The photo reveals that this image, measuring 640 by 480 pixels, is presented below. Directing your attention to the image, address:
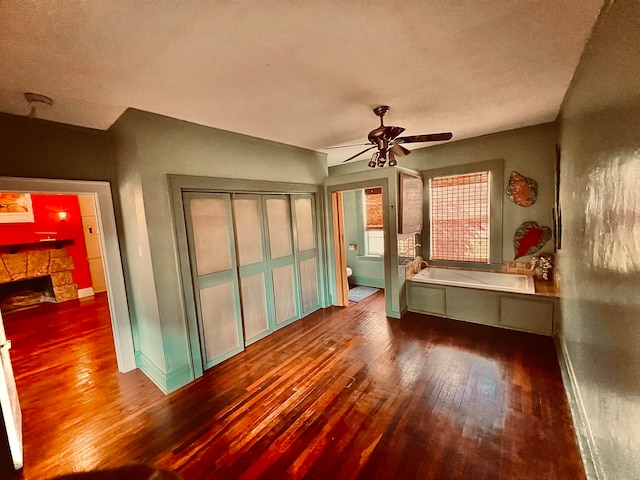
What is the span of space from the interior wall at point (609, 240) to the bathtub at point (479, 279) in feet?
4.62

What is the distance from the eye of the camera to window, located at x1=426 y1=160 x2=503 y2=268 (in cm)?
386

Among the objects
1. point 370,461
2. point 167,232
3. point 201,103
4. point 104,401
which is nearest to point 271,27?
point 201,103

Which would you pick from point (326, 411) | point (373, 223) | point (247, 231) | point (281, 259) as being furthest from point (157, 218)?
point (373, 223)

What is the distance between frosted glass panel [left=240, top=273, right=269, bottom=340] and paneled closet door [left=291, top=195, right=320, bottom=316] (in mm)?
737

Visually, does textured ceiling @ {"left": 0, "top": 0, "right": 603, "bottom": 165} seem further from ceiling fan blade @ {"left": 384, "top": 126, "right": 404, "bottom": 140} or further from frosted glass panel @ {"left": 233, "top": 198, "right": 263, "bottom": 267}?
frosted glass panel @ {"left": 233, "top": 198, "right": 263, "bottom": 267}

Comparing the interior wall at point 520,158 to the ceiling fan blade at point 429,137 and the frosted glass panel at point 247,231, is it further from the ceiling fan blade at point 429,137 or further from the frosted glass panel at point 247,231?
the frosted glass panel at point 247,231

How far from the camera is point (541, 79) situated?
6.94 ft

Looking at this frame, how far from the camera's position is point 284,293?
3799mm

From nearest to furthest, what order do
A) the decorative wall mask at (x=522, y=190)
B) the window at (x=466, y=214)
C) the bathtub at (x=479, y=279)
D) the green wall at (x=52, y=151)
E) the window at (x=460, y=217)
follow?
1. the green wall at (x=52, y=151)
2. the bathtub at (x=479, y=279)
3. the decorative wall mask at (x=522, y=190)
4. the window at (x=466, y=214)
5. the window at (x=460, y=217)

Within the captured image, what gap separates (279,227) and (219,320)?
147cm

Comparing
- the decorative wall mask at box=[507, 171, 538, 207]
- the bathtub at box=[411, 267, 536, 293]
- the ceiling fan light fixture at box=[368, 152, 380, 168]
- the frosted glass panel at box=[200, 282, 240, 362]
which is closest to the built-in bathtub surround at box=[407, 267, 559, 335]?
the bathtub at box=[411, 267, 536, 293]

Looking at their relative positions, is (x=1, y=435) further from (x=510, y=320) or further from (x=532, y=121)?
(x=532, y=121)

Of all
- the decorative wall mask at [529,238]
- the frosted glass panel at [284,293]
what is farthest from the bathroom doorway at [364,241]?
the decorative wall mask at [529,238]

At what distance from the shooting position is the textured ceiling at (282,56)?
125 cm
